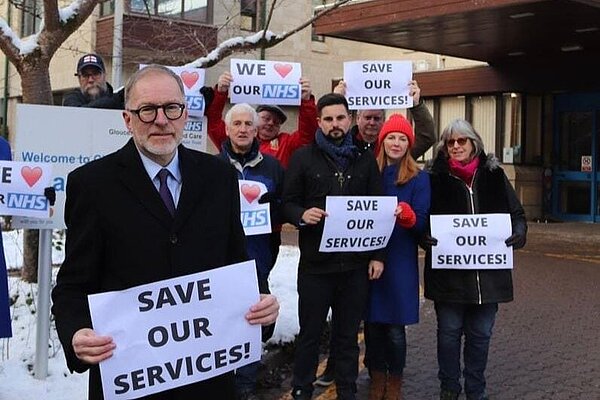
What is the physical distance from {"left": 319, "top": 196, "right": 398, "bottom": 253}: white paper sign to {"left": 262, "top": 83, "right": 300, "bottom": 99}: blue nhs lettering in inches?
53.3

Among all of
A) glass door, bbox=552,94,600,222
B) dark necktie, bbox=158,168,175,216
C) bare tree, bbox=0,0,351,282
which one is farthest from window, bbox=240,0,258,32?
dark necktie, bbox=158,168,175,216

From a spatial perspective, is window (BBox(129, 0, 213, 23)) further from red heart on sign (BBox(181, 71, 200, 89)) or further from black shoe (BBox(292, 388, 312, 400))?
black shoe (BBox(292, 388, 312, 400))

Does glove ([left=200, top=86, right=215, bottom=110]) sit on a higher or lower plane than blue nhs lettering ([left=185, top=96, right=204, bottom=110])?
higher

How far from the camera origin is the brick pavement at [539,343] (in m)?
5.68

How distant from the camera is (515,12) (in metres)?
13.4

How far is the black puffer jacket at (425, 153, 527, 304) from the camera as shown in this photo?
5086mm

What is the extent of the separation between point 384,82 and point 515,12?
8.53m

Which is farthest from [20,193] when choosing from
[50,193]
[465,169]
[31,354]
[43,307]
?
[465,169]

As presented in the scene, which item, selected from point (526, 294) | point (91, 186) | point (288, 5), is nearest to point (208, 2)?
point (288, 5)

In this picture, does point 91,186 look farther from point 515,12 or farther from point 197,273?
point 515,12

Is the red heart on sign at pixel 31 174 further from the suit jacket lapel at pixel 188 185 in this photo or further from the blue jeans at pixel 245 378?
the suit jacket lapel at pixel 188 185

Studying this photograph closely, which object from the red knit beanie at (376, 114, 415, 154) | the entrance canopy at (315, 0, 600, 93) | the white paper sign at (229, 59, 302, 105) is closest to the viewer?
the red knit beanie at (376, 114, 415, 154)

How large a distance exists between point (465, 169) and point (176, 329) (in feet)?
9.74

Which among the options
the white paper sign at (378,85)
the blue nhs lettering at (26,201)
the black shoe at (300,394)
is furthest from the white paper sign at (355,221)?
the blue nhs lettering at (26,201)
